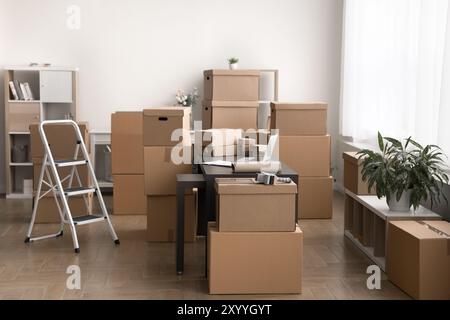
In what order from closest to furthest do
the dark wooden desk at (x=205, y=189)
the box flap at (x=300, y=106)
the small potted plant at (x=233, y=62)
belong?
the dark wooden desk at (x=205, y=189) < the box flap at (x=300, y=106) < the small potted plant at (x=233, y=62)

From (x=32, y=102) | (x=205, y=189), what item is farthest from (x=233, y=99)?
(x=205, y=189)

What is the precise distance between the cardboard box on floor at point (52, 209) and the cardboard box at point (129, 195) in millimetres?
472

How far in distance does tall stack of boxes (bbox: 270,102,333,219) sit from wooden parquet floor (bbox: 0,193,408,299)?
433 millimetres

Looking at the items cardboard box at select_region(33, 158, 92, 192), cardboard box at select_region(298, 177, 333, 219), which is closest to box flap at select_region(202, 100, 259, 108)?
cardboard box at select_region(298, 177, 333, 219)

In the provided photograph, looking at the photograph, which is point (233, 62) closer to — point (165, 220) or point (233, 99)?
point (233, 99)

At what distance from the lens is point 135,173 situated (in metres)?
7.14

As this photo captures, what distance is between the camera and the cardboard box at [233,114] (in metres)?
7.58

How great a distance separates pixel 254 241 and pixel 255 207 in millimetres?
218

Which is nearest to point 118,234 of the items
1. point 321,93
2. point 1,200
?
point 1,200

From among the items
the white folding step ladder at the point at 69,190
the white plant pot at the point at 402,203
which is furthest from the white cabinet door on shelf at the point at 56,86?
the white plant pot at the point at 402,203

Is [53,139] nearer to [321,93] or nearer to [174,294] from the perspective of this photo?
[174,294]

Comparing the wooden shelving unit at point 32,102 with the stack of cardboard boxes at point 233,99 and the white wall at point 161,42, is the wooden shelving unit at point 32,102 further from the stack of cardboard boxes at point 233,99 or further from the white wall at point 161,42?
the stack of cardboard boxes at point 233,99

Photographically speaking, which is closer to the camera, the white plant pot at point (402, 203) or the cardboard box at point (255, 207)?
the cardboard box at point (255, 207)
